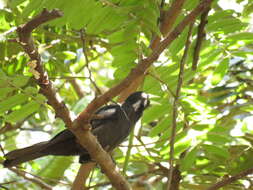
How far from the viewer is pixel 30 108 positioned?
304cm

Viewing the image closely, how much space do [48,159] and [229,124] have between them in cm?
186

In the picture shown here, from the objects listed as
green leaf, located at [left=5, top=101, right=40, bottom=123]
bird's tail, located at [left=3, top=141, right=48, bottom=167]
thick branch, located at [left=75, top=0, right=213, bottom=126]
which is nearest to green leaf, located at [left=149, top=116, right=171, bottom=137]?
bird's tail, located at [left=3, top=141, right=48, bottom=167]

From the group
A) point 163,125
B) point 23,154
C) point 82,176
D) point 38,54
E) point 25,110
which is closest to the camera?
point 38,54

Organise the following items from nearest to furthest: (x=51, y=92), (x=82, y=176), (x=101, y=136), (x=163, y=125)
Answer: (x=51, y=92) < (x=163, y=125) < (x=82, y=176) < (x=101, y=136)

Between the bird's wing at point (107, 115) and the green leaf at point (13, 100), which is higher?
the bird's wing at point (107, 115)

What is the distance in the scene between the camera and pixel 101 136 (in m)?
3.84

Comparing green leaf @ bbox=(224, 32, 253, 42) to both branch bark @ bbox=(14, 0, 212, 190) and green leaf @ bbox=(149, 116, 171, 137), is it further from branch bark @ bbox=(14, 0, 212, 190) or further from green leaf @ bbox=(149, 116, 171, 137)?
branch bark @ bbox=(14, 0, 212, 190)

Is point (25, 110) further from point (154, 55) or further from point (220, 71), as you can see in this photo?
point (220, 71)

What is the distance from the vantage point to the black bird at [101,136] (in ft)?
11.2

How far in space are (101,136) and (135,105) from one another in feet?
1.95

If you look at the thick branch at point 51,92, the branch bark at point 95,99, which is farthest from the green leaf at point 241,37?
the thick branch at point 51,92

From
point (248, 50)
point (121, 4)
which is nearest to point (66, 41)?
point (121, 4)

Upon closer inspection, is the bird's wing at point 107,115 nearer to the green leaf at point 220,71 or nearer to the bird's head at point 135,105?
the bird's head at point 135,105

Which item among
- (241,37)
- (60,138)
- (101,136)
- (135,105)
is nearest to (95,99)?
(60,138)
